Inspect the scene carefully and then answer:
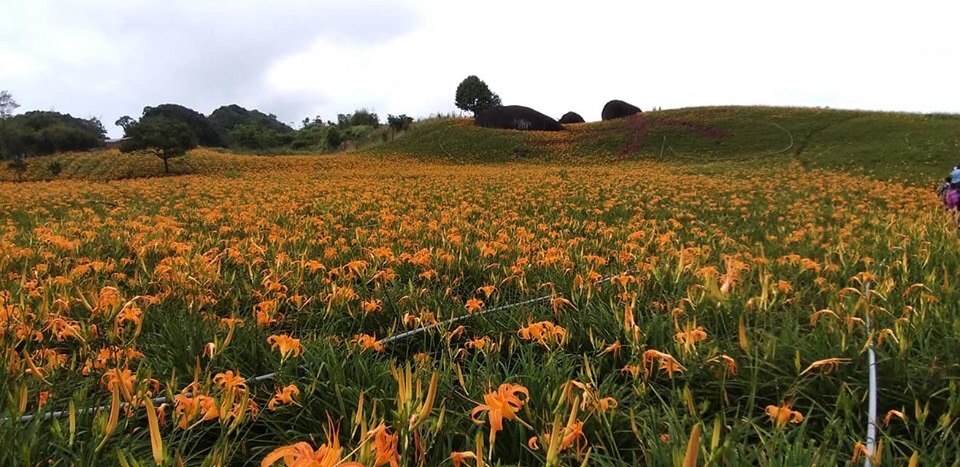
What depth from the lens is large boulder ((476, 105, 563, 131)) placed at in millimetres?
33344

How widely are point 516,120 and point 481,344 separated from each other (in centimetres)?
3287

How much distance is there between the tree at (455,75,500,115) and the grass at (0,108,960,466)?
43.5m

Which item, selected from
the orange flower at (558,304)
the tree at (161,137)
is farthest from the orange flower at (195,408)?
the tree at (161,137)

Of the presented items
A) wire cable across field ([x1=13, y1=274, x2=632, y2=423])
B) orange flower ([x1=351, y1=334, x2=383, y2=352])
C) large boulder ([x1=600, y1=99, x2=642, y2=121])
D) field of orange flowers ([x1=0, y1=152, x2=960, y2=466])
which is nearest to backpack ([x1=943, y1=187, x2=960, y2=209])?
field of orange flowers ([x1=0, y1=152, x2=960, y2=466])

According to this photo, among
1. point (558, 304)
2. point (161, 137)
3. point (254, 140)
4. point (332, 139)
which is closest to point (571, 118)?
point (332, 139)

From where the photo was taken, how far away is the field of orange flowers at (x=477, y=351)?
133 centimetres

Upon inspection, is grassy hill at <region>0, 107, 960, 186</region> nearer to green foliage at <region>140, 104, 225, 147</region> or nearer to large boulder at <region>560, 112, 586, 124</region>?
large boulder at <region>560, 112, 586, 124</region>

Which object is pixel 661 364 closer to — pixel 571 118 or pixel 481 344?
pixel 481 344

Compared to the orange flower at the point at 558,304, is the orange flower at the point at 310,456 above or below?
above

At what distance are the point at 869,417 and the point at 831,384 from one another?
0.87 ft

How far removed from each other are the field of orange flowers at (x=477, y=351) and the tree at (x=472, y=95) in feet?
145

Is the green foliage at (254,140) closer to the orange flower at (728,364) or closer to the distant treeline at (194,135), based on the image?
the distant treeline at (194,135)

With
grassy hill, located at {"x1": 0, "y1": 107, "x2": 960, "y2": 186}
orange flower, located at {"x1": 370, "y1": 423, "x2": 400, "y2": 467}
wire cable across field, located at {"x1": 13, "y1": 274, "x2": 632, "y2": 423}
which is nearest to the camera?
orange flower, located at {"x1": 370, "y1": 423, "x2": 400, "y2": 467}

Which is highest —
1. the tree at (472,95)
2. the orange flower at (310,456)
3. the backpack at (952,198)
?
the tree at (472,95)
